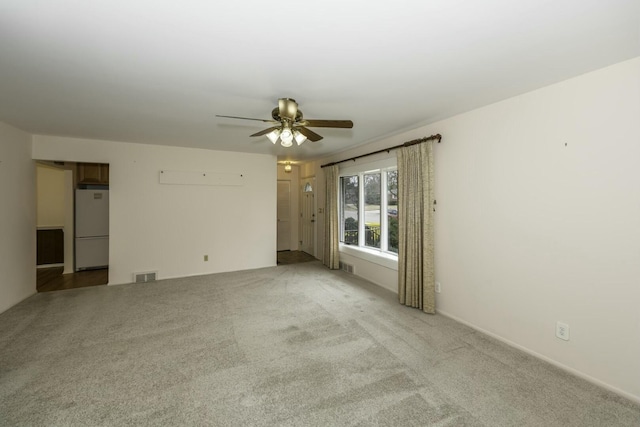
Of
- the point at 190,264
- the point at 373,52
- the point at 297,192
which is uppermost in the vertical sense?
the point at 373,52

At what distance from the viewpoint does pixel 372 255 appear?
456cm

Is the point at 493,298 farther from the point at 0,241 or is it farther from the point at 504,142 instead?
the point at 0,241

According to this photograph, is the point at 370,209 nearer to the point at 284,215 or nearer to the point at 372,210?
the point at 372,210

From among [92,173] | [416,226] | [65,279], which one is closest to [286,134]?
[416,226]

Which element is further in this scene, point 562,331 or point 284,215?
point 284,215

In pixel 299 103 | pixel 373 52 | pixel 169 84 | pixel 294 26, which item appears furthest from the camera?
pixel 299 103

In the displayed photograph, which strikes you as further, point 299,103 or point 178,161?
point 178,161

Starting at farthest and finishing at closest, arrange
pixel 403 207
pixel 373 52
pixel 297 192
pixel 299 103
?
pixel 297 192, pixel 403 207, pixel 299 103, pixel 373 52

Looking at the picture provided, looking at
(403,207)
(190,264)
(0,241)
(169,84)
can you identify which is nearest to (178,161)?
(190,264)

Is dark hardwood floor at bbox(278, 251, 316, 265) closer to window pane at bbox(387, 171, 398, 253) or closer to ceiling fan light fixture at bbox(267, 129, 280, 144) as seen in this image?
window pane at bbox(387, 171, 398, 253)

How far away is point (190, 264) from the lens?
16.4 ft

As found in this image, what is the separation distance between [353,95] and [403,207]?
1.78 metres

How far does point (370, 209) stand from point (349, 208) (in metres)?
0.64

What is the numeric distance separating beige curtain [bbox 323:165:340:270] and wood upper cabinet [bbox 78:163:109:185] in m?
4.51
